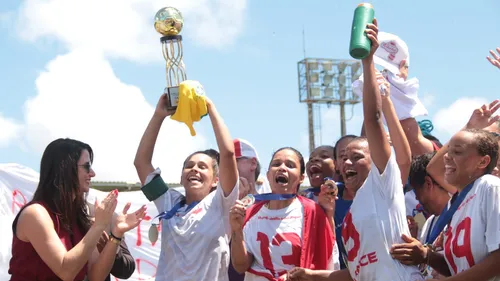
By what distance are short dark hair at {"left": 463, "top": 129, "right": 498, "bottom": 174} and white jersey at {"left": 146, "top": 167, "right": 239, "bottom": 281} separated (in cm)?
188

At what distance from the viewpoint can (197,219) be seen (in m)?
5.29

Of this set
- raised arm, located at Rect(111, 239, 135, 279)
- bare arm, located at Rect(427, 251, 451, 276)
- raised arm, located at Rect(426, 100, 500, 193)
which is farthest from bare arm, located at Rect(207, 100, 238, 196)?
bare arm, located at Rect(427, 251, 451, 276)

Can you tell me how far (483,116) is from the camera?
5.05 metres

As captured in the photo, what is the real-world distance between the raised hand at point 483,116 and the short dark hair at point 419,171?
1.20 ft

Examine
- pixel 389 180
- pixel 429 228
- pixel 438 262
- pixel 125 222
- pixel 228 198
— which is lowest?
pixel 438 262

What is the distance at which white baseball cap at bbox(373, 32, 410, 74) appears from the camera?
578 centimetres

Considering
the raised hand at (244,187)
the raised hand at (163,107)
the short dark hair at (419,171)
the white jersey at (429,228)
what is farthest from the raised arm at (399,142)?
the raised hand at (244,187)

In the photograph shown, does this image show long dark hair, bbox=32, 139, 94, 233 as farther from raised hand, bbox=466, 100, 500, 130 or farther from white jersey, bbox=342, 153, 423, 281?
raised hand, bbox=466, 100, 500, 130

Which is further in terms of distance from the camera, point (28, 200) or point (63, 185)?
point (28, 200)

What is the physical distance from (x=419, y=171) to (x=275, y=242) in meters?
1.12

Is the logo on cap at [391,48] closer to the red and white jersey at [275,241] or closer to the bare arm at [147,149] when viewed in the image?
the red and white jersey at [275,241]

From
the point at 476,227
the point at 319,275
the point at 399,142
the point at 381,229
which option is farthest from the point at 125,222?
the point at 476,227

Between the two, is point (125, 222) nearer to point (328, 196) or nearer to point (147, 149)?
point (147, 149)

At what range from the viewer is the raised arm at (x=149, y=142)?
573 centimetres
